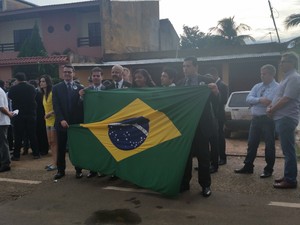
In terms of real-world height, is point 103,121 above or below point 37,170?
above

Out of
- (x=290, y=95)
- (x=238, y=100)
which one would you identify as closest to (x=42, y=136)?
(x=238, y=100)

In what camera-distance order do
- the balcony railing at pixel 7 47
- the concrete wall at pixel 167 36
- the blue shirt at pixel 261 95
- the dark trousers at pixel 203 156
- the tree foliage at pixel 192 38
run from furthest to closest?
1. the tree foliage at pixel 192 38
2. the concrete wall at pixel 167 36
3. the balcony railing at pixel 7 47
4. the blue shirt at pixel 261 95
5. the dark trousers at pixel 203 156

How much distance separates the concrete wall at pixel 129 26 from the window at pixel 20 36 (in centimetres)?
722

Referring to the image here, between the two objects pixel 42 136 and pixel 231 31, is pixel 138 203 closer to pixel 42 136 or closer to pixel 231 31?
pixel 42 136

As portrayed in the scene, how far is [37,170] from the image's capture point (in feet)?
22.9

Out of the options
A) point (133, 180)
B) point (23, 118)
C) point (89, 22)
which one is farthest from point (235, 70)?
point (133, 180)

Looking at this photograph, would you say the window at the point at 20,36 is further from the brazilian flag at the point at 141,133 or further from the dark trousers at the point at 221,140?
the dark trousers at the point at 221,140

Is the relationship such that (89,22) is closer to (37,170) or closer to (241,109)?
(241,109)

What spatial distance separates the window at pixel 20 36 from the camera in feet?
91.5

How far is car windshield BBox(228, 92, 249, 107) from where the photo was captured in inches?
416

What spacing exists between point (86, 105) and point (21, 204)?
190 centimetres

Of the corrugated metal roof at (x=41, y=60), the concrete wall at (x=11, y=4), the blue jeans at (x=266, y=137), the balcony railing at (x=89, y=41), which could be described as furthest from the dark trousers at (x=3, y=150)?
the concrete wall at (x=11, y=4)

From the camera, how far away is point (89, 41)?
25.9 metres

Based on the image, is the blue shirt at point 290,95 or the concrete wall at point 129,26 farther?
the concrete wall at point 129,26
